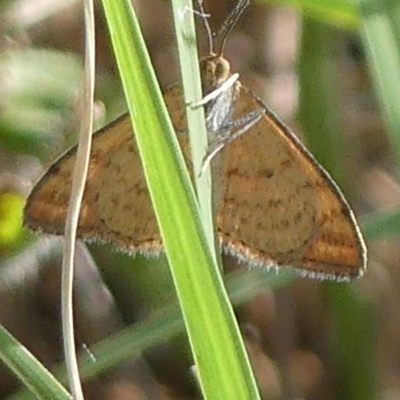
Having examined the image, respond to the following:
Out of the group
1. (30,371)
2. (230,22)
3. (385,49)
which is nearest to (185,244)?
(30,371)

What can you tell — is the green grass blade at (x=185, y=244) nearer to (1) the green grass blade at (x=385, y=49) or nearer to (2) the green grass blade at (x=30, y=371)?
(2) the green grass blade at (x=30, y=371)

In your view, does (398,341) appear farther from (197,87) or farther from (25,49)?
(197,87)

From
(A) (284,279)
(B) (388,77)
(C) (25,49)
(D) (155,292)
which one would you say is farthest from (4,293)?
(B) (388,77)

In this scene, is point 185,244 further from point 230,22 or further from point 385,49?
point 230,22

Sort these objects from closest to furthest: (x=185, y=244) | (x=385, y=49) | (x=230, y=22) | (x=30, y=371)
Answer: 1. (x=185, y=244)
2. (x=30, y=371)
3. (x=385, y=49)
4. (x=230, y=22)

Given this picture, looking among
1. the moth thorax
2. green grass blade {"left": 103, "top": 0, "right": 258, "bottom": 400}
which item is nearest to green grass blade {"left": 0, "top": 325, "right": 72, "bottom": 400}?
green grass blade {"left": 103, "top": 0, "right": 258, "bottom": 400}

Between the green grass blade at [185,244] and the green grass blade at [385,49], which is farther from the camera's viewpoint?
the green grass blade at [385,49]

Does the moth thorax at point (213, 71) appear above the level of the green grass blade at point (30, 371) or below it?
above

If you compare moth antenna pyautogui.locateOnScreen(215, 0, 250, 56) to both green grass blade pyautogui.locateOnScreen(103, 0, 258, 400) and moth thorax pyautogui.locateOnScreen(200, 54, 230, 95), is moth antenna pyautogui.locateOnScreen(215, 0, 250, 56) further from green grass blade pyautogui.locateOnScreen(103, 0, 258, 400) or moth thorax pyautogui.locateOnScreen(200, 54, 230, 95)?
green grass blade pyautogui.locateOnScreen(103, 0, 258, 400)

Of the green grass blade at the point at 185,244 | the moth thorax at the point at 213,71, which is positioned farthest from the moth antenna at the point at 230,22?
the green grass blade at the point at 185,244

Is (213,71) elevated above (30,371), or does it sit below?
above

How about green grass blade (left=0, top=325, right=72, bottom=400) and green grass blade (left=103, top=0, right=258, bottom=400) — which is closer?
green grass blade (left=103, top=0, right=258, bottom=400)
